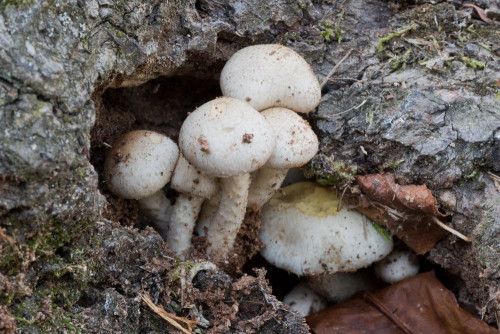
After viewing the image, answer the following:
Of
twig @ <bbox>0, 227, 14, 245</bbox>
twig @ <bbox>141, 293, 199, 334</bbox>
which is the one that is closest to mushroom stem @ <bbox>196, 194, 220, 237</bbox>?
twig @ <bbox>141, 293, 199, 334</bbox>

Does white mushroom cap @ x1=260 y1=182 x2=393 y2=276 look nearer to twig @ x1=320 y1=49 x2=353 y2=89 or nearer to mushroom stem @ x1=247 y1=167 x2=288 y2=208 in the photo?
mushroom stem @ x1=247 y1=167 x2=288 y2=208

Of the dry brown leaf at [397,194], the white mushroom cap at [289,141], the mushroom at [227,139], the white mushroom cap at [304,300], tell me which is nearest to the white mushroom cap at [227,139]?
the mushroom at [227,139]

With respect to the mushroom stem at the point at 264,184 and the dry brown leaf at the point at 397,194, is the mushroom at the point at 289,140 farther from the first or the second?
the dry brown leaf at the point at 397,194

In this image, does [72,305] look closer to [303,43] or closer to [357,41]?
[303,43]

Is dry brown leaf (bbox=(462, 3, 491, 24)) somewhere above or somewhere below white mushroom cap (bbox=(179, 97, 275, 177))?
below

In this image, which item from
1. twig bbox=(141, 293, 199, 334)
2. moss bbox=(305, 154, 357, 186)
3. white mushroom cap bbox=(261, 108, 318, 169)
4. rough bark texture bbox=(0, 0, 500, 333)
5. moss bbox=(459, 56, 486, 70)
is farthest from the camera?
moss bbox=(459, 56, 486, 70)

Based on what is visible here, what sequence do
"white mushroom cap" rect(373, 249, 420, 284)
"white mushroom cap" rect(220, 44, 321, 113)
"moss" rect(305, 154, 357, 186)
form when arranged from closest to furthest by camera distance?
1. "white mushroom cap" rect(220, 44, 321, 113)
2. "moss" rect(305, 154, 357, 186)
3. "white mushroom cap" rect(373, 249, 420, 284)

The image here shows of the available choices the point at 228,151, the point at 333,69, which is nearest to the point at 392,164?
the point at 333,69
